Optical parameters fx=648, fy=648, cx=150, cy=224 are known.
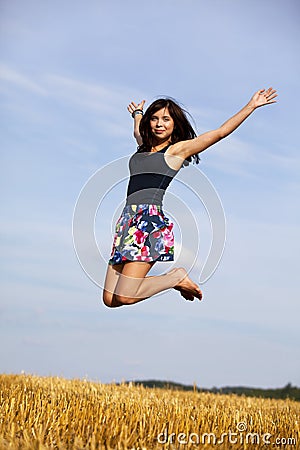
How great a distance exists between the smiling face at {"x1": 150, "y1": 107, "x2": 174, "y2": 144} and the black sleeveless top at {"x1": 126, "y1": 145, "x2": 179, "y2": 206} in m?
0.15

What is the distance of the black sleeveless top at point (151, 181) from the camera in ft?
20.7

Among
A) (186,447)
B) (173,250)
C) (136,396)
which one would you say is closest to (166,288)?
(173,250)

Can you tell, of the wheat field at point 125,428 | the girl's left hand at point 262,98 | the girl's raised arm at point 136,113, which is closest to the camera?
the wheat field at point 125,428

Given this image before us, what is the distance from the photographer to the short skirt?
6141mm

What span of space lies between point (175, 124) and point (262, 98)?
0.99 metres

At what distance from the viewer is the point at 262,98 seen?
5.90 metres

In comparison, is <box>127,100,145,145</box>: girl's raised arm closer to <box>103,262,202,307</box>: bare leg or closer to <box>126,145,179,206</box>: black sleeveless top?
<box>126,145,179,206</box>: black sleeveless top

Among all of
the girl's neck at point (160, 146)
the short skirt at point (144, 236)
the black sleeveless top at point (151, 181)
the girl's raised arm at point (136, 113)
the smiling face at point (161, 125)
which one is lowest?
the short skirt at point (144, 236)

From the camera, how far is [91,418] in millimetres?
5332

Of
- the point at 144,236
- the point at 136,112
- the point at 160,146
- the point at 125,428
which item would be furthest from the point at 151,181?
the point at 125,428

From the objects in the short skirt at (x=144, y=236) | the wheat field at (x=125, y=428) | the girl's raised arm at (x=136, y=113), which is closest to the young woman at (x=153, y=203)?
the short skirt at (x=144, y=236)

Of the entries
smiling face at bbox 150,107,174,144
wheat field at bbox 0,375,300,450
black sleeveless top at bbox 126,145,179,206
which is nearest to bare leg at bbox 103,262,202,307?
black sleeveless top at bbox 126,145,179,206

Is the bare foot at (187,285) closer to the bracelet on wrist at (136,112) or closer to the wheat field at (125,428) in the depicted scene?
the wheat field at (125,428)

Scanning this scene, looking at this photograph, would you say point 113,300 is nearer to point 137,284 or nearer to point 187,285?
point 137,284
